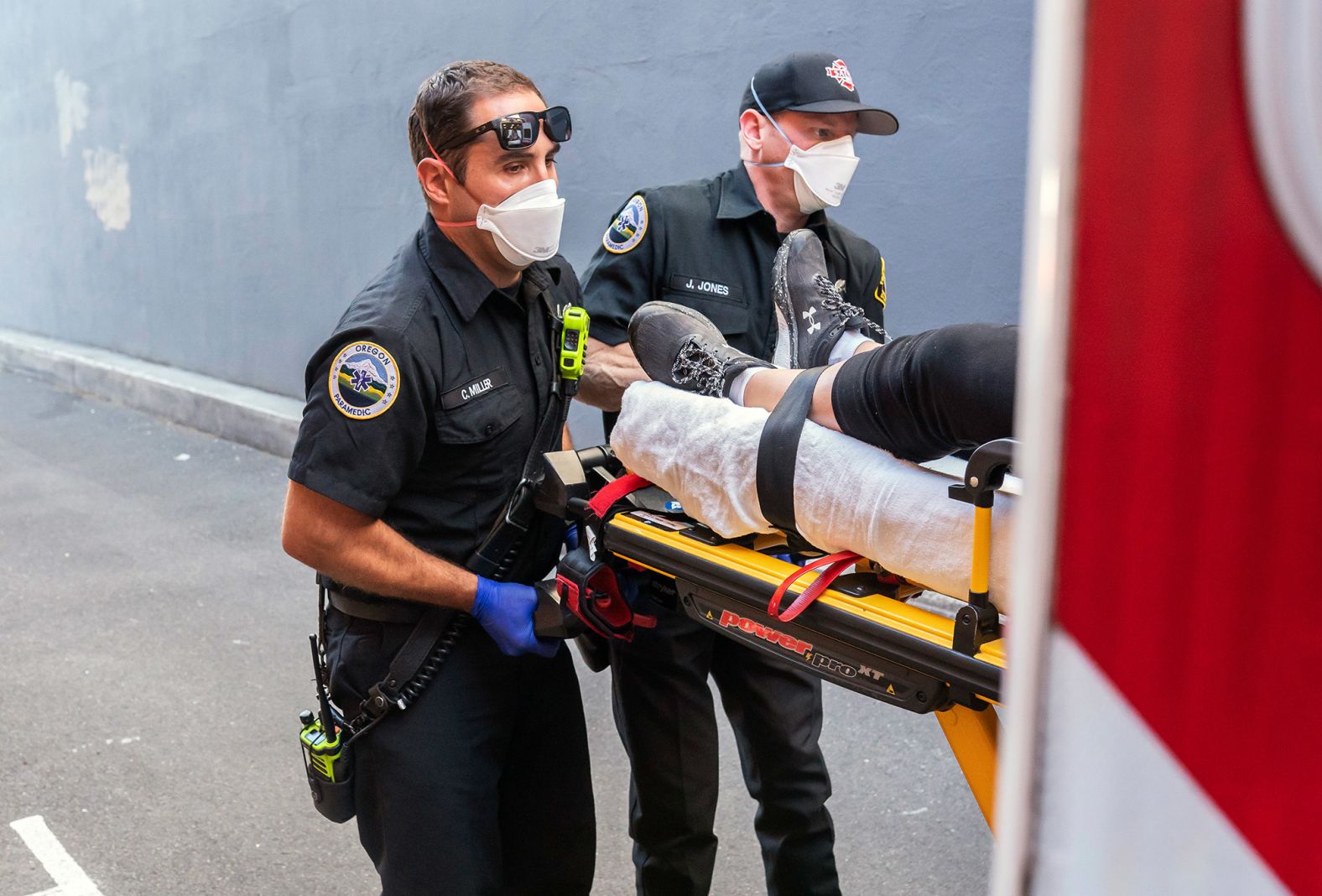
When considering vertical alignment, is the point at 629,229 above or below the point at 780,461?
above

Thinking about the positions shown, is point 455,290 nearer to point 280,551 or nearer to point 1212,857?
point 1212,857

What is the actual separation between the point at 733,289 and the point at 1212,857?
2147 millimetres

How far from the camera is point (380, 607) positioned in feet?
6.63

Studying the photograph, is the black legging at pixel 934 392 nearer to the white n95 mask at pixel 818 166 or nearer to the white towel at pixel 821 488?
the white towel at pixel 821 488

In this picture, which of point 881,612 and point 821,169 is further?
point 821,169

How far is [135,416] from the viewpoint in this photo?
8.61 m

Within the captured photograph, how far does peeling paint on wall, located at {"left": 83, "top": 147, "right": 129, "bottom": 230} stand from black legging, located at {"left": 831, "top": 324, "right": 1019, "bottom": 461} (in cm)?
921

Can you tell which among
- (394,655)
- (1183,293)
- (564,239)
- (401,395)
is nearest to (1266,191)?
(1183,293)

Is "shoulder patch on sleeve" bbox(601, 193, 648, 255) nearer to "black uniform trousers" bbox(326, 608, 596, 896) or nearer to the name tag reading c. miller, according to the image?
the name tag reading c. miller

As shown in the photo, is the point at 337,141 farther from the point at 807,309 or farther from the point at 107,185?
the point at 807,309

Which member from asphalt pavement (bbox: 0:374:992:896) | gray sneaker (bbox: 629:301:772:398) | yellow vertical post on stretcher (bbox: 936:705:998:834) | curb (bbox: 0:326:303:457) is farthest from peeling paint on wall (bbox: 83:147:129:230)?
yellow vertical post on stretcher (bbox: 936:705:998:834)

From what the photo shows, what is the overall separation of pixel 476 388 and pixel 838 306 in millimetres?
769

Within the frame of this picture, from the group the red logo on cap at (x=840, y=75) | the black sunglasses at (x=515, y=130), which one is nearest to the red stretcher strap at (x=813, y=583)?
the black sunglasses at (x=515, y=130)

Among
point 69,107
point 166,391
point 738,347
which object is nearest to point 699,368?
point 738,347
